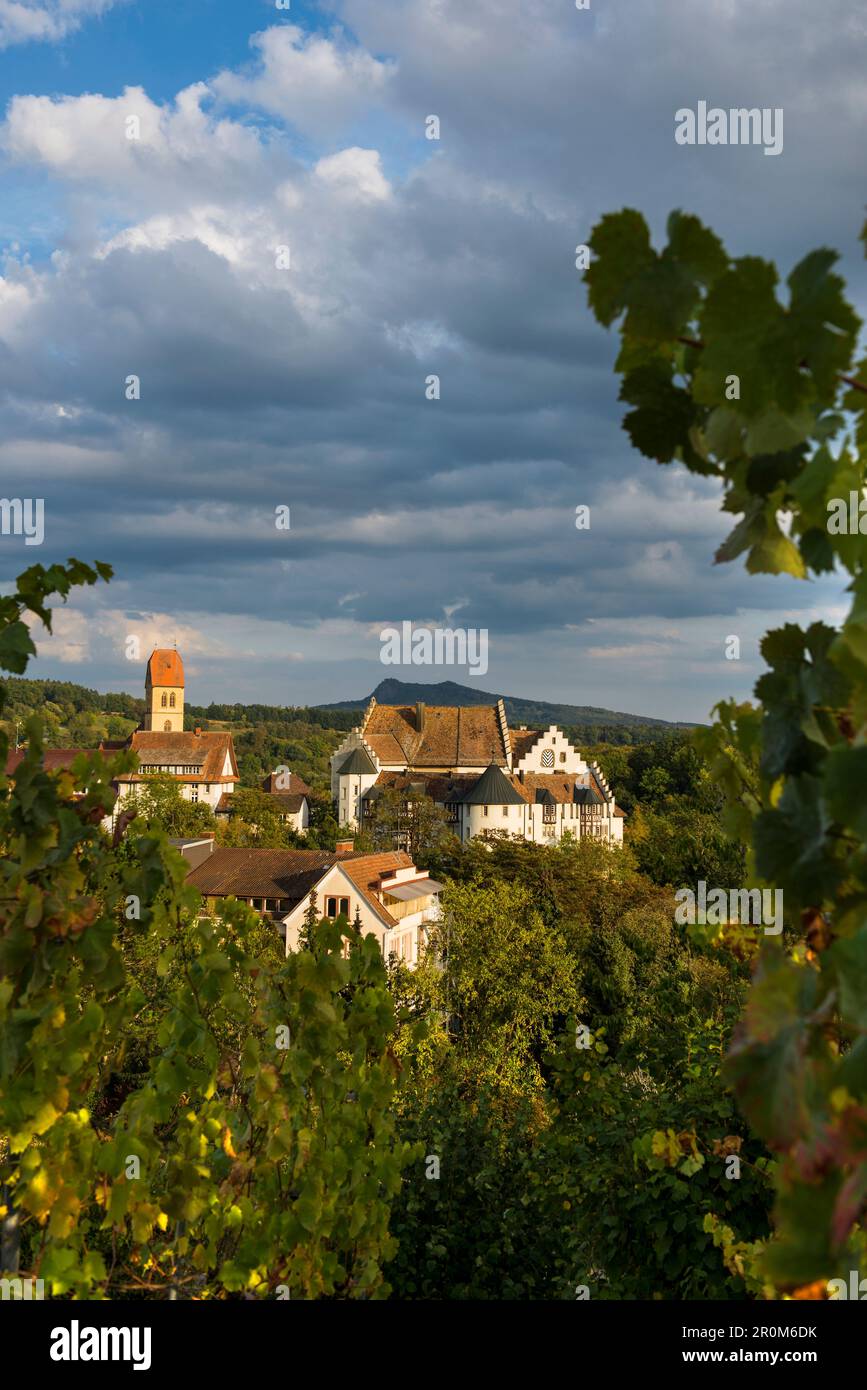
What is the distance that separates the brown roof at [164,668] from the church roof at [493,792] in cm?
5760

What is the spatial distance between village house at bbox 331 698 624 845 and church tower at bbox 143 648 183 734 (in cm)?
4174

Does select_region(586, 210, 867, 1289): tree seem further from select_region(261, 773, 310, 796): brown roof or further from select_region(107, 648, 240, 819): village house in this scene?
select_region(261, 773, 310, 796): brown roof

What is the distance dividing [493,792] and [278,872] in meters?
23.2

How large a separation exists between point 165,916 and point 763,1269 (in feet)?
10.4

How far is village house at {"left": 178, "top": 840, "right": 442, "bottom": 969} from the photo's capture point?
32562mm

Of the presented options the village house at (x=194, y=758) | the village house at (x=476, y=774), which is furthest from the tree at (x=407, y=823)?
the village house at (x=194, y=758)

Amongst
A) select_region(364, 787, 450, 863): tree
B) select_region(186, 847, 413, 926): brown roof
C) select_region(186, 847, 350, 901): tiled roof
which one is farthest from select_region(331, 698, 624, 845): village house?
select_region(186, 847, 350, 901): tiled roof

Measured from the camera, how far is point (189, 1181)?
3.36 meters

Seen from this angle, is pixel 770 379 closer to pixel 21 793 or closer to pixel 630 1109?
pixel 21 793
